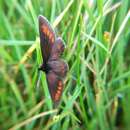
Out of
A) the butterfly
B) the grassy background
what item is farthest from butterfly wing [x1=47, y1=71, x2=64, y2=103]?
the grassy background

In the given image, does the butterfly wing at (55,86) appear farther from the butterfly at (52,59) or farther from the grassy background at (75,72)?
the grassy background at (75,72)

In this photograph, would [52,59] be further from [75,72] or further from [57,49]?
[75,72]

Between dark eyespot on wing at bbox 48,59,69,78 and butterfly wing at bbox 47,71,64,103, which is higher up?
dark eyespot on wing at bbox 48,59,69,78

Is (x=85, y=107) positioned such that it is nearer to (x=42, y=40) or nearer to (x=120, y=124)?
(x=120, y=124)

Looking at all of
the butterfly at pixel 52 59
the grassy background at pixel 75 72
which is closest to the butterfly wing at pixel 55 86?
the butterfly at pixel 52 59

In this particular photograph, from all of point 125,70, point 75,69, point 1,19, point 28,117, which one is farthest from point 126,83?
point 1,19

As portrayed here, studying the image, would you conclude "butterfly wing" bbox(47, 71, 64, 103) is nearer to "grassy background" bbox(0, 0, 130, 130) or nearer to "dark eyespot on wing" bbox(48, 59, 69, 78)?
"dark eyespot on wing" bbox(48, 59, 69, 78)

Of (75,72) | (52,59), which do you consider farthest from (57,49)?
(75,72)
